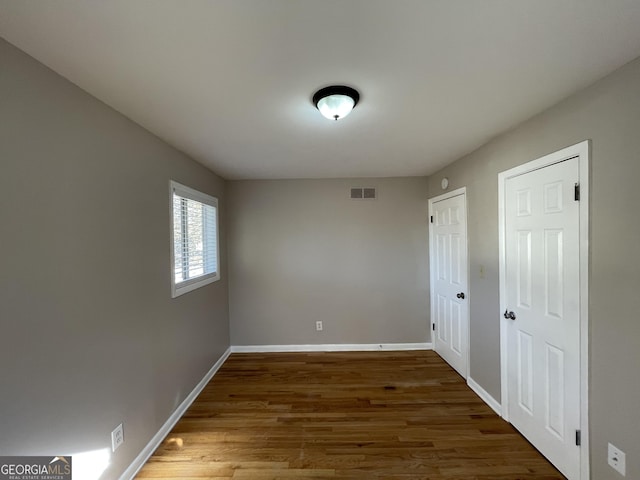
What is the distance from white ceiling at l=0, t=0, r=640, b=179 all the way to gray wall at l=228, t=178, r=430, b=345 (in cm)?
175

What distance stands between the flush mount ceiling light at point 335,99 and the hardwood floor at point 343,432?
2.32 m

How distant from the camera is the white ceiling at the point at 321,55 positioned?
0.97m

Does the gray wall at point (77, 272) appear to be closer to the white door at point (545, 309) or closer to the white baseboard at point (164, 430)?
the white baseboard at point (164, 430)

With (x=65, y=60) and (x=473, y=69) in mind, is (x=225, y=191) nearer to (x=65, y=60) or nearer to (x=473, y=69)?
(x=65, y=60)

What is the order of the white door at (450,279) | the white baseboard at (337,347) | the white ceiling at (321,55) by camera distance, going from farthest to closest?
the white baseboard at (337,347), the white door at (450,279), the white ceiling at (321,55)

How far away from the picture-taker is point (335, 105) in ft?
5.02

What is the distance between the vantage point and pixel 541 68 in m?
1.33

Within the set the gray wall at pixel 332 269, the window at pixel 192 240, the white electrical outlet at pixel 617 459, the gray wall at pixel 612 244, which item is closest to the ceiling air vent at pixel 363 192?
the gray wall at pixel 332 269

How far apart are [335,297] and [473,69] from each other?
3.00 metres

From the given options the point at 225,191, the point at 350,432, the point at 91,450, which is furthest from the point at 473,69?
the point at 225,191

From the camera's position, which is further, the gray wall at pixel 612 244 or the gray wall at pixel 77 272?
the gray wall at pixel 612 244

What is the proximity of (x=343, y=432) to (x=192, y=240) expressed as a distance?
231 cm

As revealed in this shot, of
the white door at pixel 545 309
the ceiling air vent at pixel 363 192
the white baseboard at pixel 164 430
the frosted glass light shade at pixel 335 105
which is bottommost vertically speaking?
the white baseboard at pixel 164 430

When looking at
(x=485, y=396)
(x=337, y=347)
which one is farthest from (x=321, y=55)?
(x=337, y=347)
